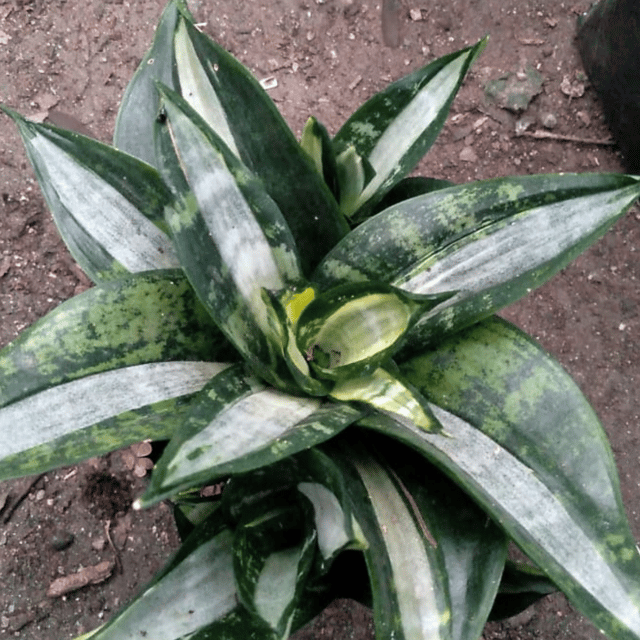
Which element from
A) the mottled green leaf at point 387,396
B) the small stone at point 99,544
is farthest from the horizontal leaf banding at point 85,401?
the small stone at point 99,544

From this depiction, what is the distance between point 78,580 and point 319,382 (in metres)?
0.80

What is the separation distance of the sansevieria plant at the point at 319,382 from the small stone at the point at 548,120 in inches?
37.6

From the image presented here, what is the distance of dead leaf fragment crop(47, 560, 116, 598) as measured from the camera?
3.67 feet

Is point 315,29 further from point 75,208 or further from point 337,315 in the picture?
point 337,315

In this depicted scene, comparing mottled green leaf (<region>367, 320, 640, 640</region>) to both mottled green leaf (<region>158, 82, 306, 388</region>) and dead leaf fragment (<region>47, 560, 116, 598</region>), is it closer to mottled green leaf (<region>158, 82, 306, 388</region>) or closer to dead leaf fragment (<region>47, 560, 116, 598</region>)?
mottled green leaf (<region>158, 82, 306, 388</region>)

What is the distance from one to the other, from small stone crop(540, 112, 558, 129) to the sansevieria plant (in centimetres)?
95

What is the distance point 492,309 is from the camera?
0.59 m

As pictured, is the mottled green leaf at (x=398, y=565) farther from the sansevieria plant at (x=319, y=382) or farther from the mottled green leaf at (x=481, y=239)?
the mottled green leaf at (x=481, y=239)

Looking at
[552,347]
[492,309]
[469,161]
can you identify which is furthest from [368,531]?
[469,161]

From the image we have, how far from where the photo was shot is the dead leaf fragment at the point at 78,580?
1.12 m

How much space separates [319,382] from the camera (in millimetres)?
566

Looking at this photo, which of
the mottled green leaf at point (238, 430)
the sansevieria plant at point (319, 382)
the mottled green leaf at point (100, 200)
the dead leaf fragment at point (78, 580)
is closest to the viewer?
the mottled green leaf at point (238, 430)

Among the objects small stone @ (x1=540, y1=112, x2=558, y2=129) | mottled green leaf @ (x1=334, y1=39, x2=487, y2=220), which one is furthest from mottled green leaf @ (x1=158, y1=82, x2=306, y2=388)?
small stone @ (x1=540, y1=112, x2=558, y2=129)

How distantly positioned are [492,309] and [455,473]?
15 cm
